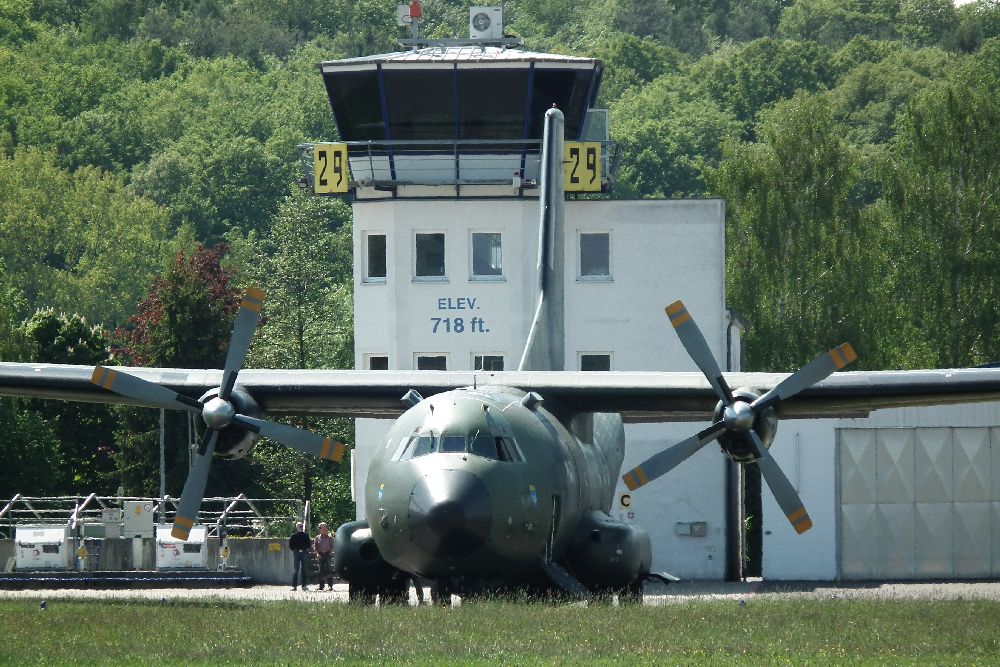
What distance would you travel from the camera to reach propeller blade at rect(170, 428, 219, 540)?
27906 millimetres

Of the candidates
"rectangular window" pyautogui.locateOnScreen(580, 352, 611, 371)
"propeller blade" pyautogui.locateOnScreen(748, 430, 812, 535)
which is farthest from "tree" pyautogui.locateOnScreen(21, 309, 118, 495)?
"propeller blade" pyautogui.locateOnScreen(748, 430, 812, 535)

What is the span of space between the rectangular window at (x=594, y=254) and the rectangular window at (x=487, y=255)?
7.56 feet

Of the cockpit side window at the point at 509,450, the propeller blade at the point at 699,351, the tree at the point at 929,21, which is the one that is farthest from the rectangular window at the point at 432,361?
the tree at the point at 929,21

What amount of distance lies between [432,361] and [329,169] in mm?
6021

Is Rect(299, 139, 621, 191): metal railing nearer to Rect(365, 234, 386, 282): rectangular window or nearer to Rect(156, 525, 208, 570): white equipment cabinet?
Rect(365, 234, 386, 282): rectangular window

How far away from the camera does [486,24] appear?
4828 cm

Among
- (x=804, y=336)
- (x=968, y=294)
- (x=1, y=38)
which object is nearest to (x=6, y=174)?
(x=1, y=38)

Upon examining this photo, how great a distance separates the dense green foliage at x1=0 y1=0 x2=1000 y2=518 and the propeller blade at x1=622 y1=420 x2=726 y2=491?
32592 mm

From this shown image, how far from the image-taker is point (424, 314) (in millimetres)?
47062

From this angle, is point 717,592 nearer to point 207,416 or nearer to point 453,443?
point 207,416

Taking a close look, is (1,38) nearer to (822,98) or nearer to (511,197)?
(822,98)

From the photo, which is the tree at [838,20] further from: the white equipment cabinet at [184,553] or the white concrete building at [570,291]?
the white equipment cabinet at [184,553]

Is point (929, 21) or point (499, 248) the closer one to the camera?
point (499, 248)

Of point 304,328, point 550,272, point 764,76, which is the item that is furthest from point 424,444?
point 764,76
